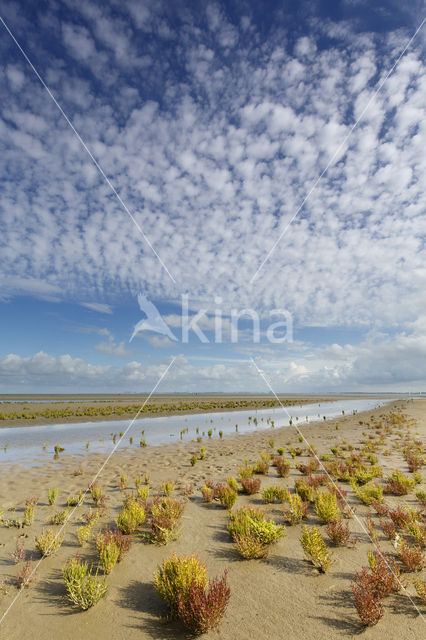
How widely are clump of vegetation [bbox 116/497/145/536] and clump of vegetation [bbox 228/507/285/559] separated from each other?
92.3 inches

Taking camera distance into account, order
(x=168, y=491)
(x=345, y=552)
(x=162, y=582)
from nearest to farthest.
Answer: (x=162, y=582)
(x=345, y=552)
(x=168, y=491)

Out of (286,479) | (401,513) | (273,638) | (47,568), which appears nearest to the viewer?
(273,638)

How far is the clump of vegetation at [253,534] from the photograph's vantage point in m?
6.74

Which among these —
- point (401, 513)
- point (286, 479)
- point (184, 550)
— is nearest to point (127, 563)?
point (184, 550)

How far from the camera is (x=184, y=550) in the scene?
715 cm

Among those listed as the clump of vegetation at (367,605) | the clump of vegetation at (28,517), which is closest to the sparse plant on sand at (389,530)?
the clump of vegetation at (367,605)

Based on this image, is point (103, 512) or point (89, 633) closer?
point (89, 633)

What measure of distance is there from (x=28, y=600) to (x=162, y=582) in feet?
7.78

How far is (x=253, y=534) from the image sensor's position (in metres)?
7.31

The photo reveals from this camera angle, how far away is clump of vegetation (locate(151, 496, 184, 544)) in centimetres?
741

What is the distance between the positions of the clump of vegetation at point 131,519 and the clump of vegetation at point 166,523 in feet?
1.23

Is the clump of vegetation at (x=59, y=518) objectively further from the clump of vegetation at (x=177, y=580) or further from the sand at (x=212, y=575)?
the clump of vegetation at (x=177, y=580)

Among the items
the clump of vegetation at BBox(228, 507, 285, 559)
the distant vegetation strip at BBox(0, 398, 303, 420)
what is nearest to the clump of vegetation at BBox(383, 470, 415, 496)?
the clump of vegetation at BBox(228, 507, 285, 559)

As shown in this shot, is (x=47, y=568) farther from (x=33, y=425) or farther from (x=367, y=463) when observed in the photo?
(x=33, y=425)
